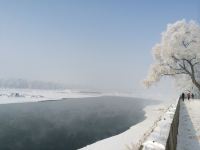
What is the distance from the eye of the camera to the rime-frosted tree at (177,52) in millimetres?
33750

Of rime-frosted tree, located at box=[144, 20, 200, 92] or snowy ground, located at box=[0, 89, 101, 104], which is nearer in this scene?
rime-frosted tree, located at box=[144, 20, 200, 92]

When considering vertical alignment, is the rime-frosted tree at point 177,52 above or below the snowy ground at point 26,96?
above

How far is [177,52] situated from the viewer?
3372cm

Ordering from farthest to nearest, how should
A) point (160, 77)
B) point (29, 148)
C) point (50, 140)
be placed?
point (160, 77) < point (50, 140) < point (29, 148)

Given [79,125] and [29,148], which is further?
[79,125]

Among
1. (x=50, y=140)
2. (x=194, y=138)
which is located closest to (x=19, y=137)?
(x=50, y=140)

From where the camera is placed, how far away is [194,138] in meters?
13.5

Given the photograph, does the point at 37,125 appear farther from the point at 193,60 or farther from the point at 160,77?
the point at 193,60

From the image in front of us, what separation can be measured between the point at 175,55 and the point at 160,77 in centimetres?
471

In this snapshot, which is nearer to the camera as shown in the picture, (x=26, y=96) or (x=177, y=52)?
(x=177, y=52)

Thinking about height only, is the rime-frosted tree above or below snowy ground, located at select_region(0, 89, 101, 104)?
above

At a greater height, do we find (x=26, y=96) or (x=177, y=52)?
(x=177, y=52)

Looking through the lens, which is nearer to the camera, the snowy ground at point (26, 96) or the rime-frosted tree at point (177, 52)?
the rime-frosted tree at point (177, 52)

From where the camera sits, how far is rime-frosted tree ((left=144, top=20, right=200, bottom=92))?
111ft
